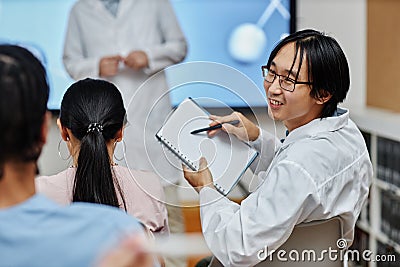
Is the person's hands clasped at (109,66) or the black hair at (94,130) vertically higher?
the black hair at (94,130)

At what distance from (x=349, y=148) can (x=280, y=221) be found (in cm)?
26

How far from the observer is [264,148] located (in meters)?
1.60

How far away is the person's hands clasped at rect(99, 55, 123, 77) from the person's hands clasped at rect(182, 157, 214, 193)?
1.54 meters

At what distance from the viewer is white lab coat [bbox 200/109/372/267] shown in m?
1.46

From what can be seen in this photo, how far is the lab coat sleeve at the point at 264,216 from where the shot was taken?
1.46m

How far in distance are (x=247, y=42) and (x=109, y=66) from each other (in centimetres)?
111

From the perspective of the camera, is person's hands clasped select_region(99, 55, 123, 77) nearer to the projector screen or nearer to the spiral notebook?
the projector screen

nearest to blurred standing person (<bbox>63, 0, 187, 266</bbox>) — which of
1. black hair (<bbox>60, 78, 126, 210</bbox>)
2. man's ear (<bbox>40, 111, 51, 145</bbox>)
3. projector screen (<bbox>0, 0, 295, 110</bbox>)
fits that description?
projector screen (<bbox>0, 0, 295, 110</bbox>)

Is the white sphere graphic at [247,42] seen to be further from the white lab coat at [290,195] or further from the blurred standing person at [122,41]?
the white lab coat at [290,195]

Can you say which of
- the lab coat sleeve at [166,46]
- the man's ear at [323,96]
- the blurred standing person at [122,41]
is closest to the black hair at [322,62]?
the man's ear at [323,96]

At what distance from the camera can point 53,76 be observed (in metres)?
3.93

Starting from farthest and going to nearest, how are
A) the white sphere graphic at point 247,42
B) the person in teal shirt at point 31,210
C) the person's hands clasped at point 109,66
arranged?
1. the white sphere graphic at point 247,42
2. the person's hands clasped at point 109,66
3. the person in teal shirt at point 31,210

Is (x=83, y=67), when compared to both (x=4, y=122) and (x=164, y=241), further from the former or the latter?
(x=4, y=122)

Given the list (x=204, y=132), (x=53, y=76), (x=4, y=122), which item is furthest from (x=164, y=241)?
(x=53, y=76)
